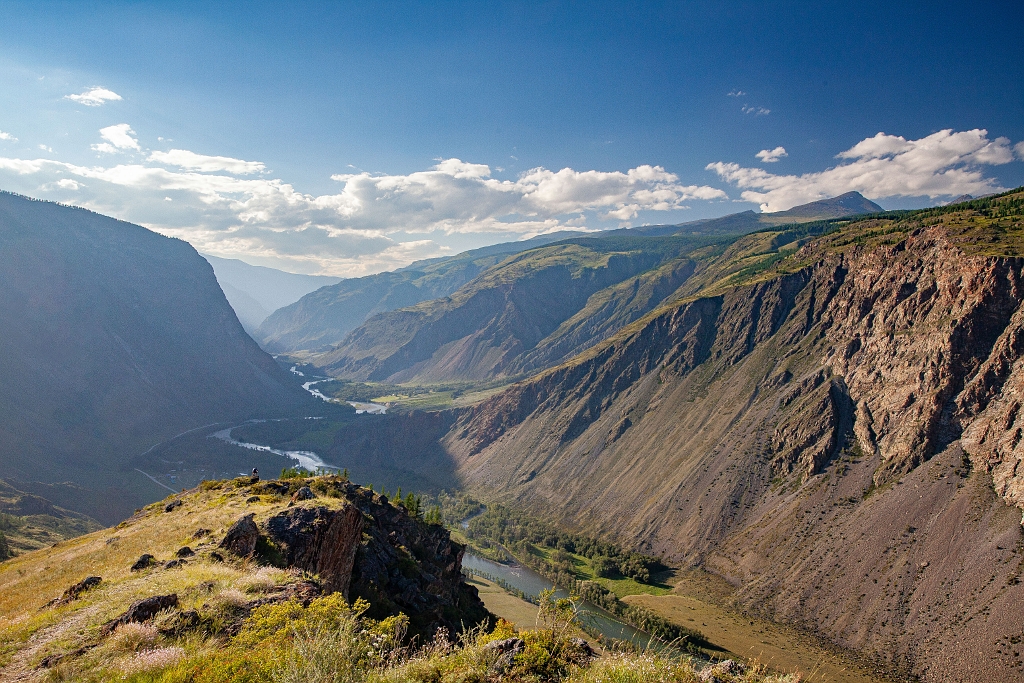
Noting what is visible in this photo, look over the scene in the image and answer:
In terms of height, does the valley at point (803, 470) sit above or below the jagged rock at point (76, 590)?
below

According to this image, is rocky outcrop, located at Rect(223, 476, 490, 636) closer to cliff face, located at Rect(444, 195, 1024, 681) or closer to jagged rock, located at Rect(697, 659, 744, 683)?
jagged rock, located at Rect(697, 659, 744, 683)

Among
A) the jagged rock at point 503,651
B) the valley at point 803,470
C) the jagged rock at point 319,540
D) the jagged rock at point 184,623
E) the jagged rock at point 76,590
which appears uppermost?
the jagged rock at point 503,651

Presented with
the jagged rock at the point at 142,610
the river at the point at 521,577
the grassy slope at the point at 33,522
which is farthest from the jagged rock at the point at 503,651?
the river at the point at 521,577

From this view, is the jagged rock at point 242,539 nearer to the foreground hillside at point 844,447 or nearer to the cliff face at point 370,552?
the cliff face at point 370,552

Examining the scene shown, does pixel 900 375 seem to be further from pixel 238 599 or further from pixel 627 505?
pixel 238 599

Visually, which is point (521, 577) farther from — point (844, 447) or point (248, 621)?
point (248, 621)
